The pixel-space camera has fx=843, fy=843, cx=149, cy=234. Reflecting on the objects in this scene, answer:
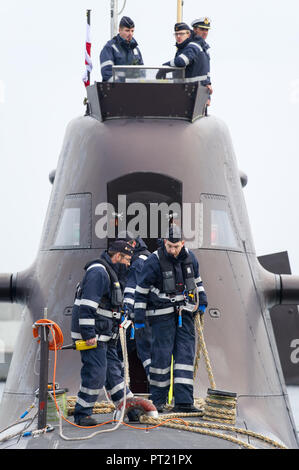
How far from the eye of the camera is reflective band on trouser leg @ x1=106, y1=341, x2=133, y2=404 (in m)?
8.64

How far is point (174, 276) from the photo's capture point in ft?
29.9

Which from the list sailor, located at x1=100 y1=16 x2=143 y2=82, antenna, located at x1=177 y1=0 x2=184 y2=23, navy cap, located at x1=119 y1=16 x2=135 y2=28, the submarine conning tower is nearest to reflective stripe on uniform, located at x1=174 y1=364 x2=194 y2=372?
the submarine conning tower

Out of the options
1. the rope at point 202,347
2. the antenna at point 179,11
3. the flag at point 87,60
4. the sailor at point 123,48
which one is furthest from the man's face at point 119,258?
the antenna at point 179,11

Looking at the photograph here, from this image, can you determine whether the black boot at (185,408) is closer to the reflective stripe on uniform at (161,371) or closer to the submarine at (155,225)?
the reflective stripe on uniform at (161,371)

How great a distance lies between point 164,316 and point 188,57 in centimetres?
419

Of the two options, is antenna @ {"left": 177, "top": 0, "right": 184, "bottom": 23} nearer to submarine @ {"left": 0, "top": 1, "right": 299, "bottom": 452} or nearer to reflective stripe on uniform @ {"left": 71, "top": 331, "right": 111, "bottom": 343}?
submarine @ {"left": 0, "top": 1, "right": 299, "bottom": 452}

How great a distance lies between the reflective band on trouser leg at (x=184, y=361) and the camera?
8875 millimetres

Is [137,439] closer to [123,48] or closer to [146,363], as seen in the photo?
[146,363]

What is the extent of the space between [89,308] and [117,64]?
5.32 metres

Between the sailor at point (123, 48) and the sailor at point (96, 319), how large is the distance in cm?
447

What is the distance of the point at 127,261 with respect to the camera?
854 cm

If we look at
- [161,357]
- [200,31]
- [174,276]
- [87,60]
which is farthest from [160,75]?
[161,357]
